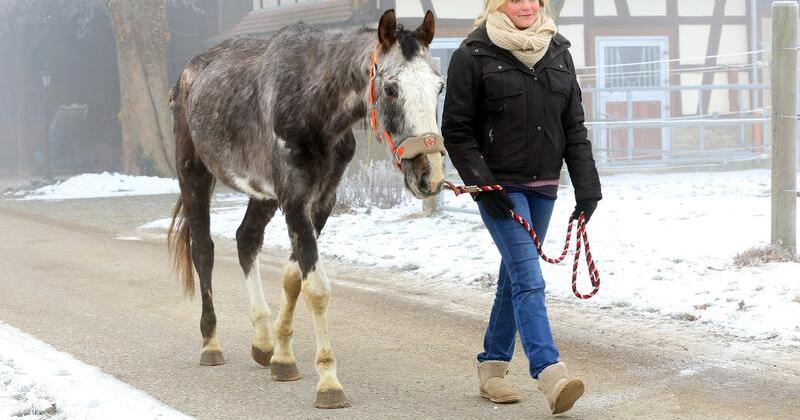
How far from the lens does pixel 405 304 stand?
8.66m

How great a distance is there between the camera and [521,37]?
16.7 ft

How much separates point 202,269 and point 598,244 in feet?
16.2

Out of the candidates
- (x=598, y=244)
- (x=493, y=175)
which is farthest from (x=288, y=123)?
(x=598, y=244)

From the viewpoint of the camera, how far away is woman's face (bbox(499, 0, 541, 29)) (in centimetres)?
514

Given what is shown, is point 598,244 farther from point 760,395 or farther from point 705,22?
point 705,22

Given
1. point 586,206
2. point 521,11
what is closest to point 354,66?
point 521,11

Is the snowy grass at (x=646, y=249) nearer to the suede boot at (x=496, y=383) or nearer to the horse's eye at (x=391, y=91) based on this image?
the suede boot at (x=496, y=383)

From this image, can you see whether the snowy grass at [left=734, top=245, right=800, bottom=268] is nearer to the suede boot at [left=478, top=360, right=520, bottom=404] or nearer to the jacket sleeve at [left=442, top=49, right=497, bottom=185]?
the suede boot at [left=478, top=360, right=520, bottom=404]

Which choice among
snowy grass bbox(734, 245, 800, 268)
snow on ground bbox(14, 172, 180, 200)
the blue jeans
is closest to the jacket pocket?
the blue jeans

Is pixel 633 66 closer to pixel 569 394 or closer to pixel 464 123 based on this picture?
pixel 464 123

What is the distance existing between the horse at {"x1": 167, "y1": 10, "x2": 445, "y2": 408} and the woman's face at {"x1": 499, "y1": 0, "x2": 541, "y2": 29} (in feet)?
1.15

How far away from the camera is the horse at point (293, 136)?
16.6 feet

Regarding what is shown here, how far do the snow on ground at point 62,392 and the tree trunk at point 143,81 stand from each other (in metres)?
18.3

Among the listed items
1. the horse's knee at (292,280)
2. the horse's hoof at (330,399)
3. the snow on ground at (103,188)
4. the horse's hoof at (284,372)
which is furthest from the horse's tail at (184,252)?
the snow on ground at (103,188)
